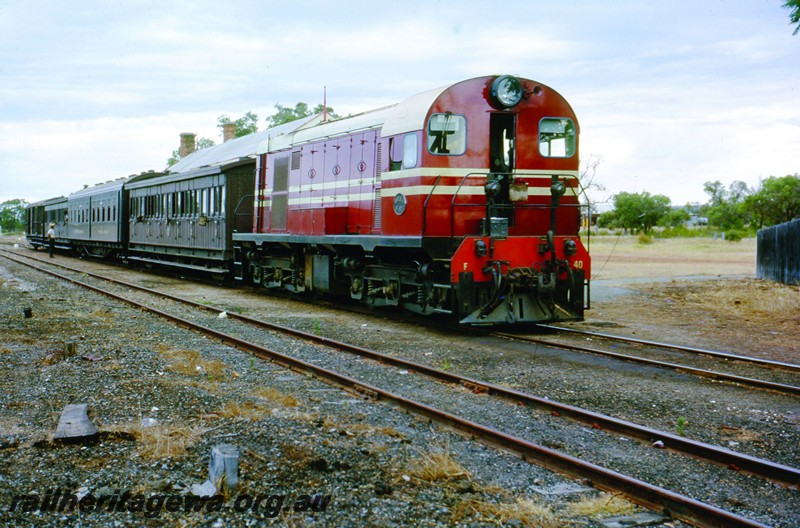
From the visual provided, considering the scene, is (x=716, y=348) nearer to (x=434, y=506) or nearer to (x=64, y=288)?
(x=434, y=506)

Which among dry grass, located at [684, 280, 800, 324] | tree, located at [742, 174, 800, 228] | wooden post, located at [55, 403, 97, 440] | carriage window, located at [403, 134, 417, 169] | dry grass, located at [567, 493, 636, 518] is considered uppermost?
tree, located at [742, 174, 800, 228]

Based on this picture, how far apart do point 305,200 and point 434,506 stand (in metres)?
11.1

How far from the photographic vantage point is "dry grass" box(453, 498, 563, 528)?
12.4ft

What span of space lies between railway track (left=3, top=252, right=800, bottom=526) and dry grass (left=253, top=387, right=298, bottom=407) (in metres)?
0.69

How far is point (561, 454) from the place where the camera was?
4664mm

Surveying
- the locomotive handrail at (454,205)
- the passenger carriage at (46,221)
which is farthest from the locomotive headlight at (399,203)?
the passenger carriage at (46,221)

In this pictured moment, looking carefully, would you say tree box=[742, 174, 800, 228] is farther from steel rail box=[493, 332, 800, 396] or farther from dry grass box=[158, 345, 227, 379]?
dry grass box=[158, 345, 227, 379]

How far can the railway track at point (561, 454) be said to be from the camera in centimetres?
394

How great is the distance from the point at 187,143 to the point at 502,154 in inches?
2003

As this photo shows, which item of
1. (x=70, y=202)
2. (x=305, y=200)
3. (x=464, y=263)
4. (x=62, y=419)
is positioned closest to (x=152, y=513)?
(x=62, y=419)

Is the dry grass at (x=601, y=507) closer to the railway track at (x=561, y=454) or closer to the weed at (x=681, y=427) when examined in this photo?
the railway track at (x=561, y=454)

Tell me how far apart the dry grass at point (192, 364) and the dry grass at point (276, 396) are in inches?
36.7

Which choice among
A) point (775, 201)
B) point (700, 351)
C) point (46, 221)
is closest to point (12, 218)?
point (46, 221)

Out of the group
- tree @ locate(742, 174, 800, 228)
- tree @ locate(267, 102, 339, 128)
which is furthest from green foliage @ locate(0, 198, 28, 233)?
tree @ locate(742, 174, 800, 228)
